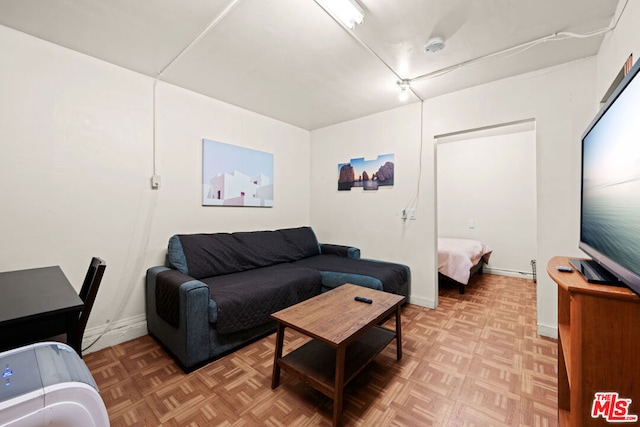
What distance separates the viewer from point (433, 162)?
307cm

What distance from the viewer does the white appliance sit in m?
0.67

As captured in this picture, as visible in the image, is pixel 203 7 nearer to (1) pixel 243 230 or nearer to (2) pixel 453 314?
(1) pixel 243 230

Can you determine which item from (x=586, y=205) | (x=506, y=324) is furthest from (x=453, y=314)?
(x=586, y=205)

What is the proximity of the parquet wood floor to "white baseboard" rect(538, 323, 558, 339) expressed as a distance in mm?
87

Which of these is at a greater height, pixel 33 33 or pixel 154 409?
pixel 33 33

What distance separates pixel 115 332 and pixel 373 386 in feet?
7.32

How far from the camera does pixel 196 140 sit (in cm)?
285

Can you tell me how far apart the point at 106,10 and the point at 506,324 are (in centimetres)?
418

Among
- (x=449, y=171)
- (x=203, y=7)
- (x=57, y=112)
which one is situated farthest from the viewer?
(x=449, y=171)

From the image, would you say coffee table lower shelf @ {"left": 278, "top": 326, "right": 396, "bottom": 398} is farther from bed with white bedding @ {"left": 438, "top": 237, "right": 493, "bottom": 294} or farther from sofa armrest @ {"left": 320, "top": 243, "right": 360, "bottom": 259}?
bed with white bedding @ {"left": 438, "top": 237, "right": 493, "bottom": 294}

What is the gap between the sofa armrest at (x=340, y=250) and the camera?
3.61 meters

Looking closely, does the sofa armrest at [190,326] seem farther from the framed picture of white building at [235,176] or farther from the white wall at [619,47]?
the white wall at [619,47]

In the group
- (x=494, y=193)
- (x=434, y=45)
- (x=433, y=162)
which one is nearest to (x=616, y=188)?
(x=434, y=45)

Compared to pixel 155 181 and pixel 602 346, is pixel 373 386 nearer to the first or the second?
pixel 602 346
